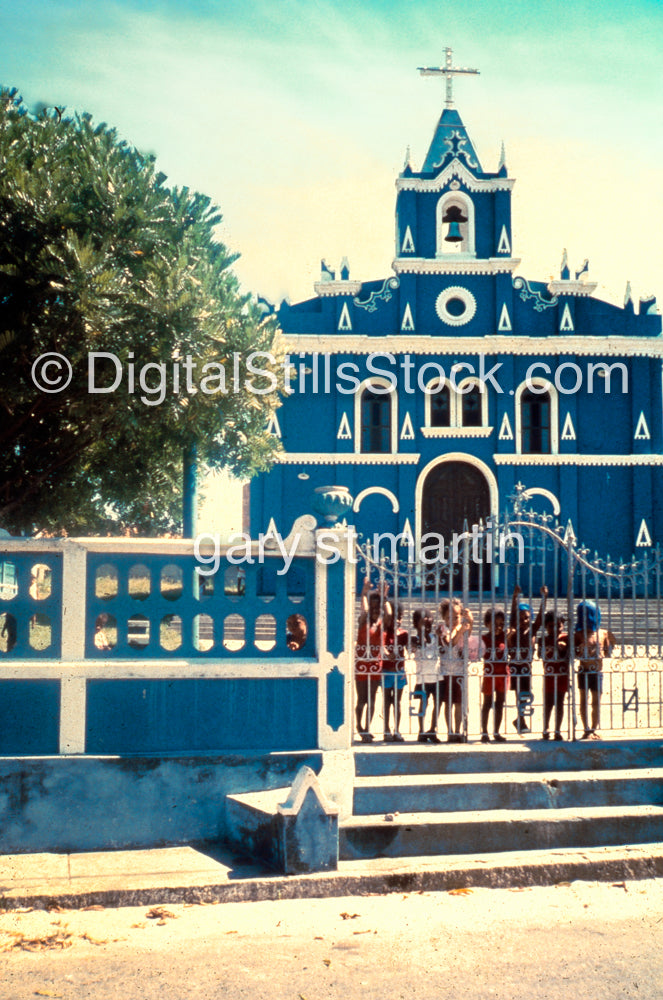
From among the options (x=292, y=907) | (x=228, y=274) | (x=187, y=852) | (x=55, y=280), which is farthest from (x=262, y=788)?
(x=228, y=274)

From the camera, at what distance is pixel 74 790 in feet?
21.9

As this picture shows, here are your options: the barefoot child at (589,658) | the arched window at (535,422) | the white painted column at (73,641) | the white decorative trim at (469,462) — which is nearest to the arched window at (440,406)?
the white decorative trim at (469,462)

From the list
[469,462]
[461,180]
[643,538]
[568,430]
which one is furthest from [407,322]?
[643,538]

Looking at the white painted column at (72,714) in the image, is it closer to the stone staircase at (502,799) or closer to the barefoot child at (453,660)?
the stone staircase at (502,799)

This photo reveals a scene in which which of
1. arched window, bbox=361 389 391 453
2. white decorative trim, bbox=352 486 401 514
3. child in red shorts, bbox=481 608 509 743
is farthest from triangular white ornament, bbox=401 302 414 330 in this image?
child in red shorts, bbox=481 608 509 743

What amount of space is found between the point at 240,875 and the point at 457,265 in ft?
80.1

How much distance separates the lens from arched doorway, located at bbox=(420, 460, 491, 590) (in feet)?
91.2

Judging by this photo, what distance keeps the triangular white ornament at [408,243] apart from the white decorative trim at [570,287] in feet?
14.1

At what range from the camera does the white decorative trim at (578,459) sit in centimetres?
2784

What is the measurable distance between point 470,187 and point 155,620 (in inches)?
969

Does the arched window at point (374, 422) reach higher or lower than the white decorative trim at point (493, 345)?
lower

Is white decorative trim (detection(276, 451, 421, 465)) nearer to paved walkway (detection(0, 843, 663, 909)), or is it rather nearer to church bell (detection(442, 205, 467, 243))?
church bell (detection(442, 205, 467, 243))

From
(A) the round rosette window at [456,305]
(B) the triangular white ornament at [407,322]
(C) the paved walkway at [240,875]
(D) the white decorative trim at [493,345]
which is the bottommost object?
(C) the paved walkway at [240,875]

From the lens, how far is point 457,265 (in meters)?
28.3
